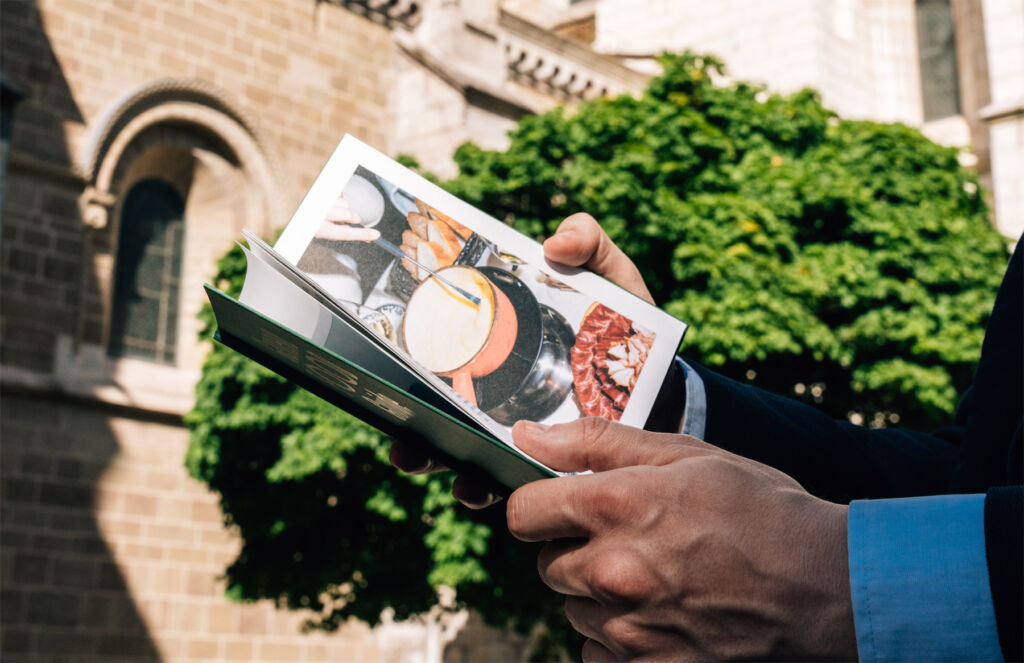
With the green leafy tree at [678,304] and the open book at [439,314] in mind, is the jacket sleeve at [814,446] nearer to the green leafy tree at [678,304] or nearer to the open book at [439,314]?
the open book at [439,314]

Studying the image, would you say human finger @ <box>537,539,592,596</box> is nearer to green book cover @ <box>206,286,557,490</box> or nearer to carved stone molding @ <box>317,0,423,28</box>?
green book cover @ <box>206,286,557,490</box>

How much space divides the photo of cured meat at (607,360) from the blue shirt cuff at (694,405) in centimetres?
13

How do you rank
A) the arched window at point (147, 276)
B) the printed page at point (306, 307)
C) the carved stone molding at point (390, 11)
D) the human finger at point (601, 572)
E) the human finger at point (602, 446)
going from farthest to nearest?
the carved stone molding at point (390, 11), the arched window at point (147, 276), the printed page at point (306, 307), the human finger at point (602, 446), the human finger at point (601, 572)

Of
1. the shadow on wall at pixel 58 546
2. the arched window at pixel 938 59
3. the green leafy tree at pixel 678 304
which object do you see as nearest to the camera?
the green leafy tree at pixel 678 304

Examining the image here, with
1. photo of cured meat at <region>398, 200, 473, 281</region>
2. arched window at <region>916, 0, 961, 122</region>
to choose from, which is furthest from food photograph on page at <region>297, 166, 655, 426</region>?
arched window at <region>916, 0, 961, 122</region>

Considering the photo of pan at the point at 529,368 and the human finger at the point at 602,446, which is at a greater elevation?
the photo of pan at the point at 529,368

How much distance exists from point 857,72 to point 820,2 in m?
1.33

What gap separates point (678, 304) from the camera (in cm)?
904

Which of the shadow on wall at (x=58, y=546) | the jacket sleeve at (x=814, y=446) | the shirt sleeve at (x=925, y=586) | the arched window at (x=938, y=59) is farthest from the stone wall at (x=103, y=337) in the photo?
the arched window at (x=938, y=59)

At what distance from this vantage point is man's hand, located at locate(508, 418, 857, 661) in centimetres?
109

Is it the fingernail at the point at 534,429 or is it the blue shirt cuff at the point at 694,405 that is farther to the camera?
the blue shirt cuff at the point at 694,405

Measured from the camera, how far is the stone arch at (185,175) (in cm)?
1020

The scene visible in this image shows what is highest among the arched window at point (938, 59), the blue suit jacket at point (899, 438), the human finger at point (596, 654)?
the arched window at point (938, 59)

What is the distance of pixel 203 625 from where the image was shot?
10383 mm
